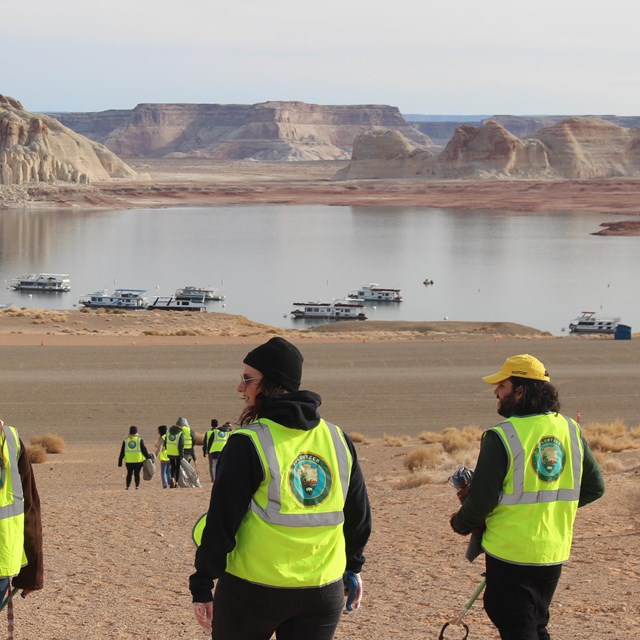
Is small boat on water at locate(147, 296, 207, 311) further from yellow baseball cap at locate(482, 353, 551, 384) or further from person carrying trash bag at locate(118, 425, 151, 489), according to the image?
yellow baseball cap at locate(482, 353, 551, 384)

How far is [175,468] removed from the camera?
1292cm

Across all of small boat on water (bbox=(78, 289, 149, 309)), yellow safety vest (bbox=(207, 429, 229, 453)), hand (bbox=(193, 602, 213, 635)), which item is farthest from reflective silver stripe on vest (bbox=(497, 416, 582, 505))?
small boat on water (bbox=(78, 289, 149, 309))

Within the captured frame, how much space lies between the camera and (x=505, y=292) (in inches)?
2132

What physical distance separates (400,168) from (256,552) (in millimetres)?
182556

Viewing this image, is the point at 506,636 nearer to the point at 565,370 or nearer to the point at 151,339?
the point at 565,370

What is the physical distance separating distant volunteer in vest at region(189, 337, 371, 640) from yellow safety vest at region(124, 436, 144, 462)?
9385mm

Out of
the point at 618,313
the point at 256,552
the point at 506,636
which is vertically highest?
the point at 256,552

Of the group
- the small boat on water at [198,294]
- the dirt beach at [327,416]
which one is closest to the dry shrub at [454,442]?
the dirt beach at [327,416]

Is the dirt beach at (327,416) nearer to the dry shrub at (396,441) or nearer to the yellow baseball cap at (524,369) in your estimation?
the dry shrub at (396,441)

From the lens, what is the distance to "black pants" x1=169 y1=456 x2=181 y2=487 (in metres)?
12.9

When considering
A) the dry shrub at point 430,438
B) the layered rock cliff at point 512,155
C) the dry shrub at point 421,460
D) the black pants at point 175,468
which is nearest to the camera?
the black pants at point 175,468

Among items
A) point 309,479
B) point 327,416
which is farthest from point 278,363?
point 327,416

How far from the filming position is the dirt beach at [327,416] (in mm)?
6617

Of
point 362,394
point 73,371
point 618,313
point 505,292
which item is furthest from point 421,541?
point 505,292
